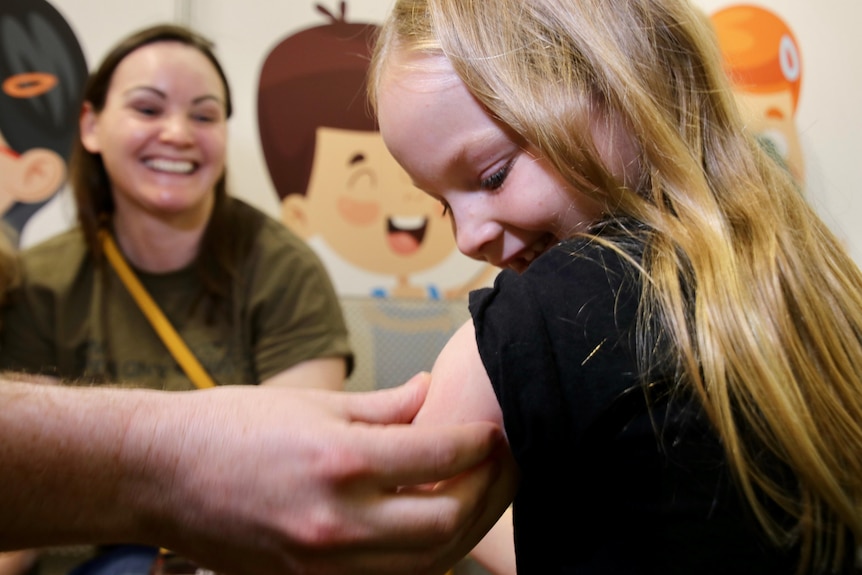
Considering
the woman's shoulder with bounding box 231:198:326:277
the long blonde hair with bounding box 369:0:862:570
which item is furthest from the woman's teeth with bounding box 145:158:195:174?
the long blonde hair with bounding box 369:0:862:570

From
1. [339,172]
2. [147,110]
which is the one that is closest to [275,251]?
[147,110]

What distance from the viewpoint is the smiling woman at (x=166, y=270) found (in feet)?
4.01

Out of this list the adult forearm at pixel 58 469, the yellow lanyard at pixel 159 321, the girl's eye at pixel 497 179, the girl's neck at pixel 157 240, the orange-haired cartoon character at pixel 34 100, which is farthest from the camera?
the orange-haired cartoon character at pixel 34 100

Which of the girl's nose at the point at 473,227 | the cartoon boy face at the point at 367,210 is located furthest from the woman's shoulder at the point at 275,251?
the girl's nose at the point at 473,227

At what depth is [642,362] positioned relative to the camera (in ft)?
1.33

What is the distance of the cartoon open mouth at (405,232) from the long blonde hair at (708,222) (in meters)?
1.02

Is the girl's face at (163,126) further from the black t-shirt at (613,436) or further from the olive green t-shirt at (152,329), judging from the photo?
the black t-shirt at (613,436)

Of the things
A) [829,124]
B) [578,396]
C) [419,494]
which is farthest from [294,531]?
[829,124]

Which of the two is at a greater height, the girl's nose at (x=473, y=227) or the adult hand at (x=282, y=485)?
the girl's nose at (x=473, y=227)

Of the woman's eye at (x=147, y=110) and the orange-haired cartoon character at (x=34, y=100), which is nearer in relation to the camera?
the woman's eye at (x=147, y=110)

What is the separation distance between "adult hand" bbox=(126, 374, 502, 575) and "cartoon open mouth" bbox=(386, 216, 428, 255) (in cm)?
131

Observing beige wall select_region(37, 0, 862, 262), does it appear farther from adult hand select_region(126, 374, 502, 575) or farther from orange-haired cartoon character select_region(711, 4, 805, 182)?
adult hand select_region(126, 374, 502, 575)

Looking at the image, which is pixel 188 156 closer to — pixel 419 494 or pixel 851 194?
pixel 419 494

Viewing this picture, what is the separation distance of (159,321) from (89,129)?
1.43 feet
